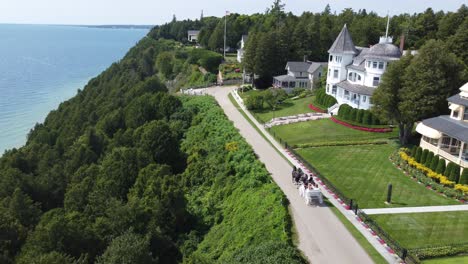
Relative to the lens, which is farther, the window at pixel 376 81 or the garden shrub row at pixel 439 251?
the window at pixel 376 81

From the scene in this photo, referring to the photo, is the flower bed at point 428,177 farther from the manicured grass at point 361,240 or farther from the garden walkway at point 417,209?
the manicured grass at point 361,240

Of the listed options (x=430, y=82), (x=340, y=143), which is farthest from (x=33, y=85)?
(x=430, y=82)

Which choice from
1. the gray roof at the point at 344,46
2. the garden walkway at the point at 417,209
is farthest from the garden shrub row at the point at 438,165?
the gray roof at the point at 344,46

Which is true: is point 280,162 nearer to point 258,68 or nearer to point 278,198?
point 278,198

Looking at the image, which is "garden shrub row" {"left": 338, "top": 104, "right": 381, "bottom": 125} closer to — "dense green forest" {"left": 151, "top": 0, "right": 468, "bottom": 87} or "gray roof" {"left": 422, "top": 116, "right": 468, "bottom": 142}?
"gray roof" {"left": 422, "top": 116, "right": 468, "bottom": 142}

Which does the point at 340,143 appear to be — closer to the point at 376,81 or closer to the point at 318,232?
the point at 376,81

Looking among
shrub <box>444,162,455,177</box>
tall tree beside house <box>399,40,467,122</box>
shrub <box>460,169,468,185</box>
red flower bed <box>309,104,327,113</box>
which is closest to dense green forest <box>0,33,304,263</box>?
red flower bed <box>309,104,327,113</box>
